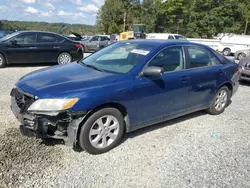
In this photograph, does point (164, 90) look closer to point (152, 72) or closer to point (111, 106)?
point (152, 72)

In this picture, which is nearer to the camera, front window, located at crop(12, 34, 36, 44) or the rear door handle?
the rear door handle

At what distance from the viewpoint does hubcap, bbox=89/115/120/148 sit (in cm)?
301

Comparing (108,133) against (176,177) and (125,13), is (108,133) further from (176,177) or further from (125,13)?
(125,13)

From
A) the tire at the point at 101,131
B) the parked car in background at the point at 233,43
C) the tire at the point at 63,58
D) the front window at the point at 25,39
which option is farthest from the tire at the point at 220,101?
the parked car in background at the point at 233,43

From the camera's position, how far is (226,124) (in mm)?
4383

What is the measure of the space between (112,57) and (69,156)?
1.82 meters

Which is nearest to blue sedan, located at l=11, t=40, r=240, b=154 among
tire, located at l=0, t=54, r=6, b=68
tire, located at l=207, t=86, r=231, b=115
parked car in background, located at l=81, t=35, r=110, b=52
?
tire, located at l=207, t=86, r=231, b=115

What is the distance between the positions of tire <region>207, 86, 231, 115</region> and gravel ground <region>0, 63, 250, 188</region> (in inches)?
27.9

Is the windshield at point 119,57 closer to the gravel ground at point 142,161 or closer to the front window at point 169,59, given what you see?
the front window at point 169,59

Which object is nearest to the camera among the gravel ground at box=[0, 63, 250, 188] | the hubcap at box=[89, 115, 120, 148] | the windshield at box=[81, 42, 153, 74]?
the gravel ground at box=[0, 63, 250, 188]

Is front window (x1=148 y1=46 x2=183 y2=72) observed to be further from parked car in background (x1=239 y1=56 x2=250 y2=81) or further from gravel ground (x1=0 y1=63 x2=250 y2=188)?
parked car in background (x1=239 y1=56 x2=250 y2=81)

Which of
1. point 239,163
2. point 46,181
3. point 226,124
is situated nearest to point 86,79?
point 46,181

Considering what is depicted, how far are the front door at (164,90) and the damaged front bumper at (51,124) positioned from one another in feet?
3.08

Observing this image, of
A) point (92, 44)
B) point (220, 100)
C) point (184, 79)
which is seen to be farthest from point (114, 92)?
point (92, 44)
